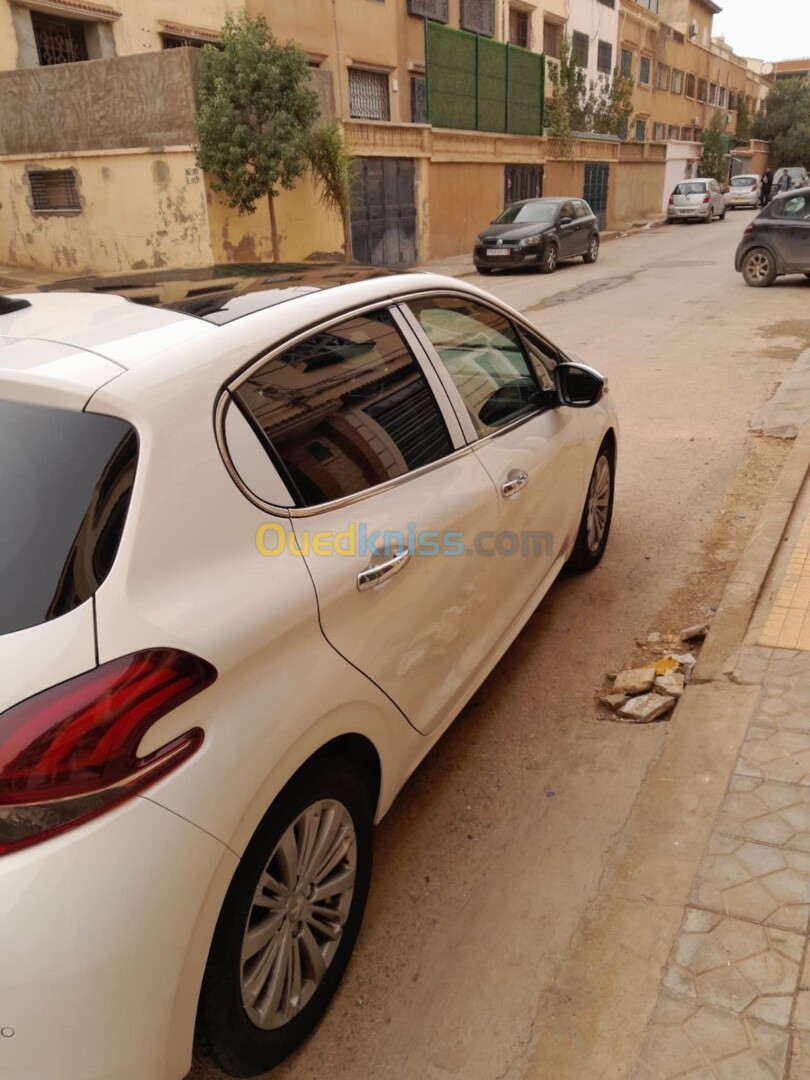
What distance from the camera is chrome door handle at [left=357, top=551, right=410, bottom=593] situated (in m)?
2.12

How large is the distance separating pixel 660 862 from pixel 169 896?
5.23 feet

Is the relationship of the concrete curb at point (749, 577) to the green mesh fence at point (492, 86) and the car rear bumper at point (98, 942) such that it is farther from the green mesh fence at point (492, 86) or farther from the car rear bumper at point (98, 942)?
the green mesh fence at point (492, 86)

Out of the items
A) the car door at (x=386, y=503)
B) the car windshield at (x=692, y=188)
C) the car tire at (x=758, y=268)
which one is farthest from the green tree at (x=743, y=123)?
the car door at (x=386, y=503)

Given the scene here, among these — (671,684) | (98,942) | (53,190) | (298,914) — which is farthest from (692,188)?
(98,942)

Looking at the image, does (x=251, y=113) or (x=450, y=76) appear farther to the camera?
(x=450, y=76)

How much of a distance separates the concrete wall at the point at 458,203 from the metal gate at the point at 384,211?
833 mm

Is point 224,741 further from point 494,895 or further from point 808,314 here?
point 808,314

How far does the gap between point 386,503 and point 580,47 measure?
39.0m

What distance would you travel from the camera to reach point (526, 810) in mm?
2934

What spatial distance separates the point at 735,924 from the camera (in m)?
2.29

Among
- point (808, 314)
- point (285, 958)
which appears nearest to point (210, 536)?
point (285, 958)

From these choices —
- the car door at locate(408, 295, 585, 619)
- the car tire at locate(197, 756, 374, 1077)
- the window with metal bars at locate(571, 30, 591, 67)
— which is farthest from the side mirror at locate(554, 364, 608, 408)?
the window with metal bars at locate(571, 30, 591, 67)

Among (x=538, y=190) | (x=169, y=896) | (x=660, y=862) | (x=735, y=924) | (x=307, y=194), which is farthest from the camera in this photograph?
(x=538, y=190)

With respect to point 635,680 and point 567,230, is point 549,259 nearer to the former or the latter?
point 567,230
